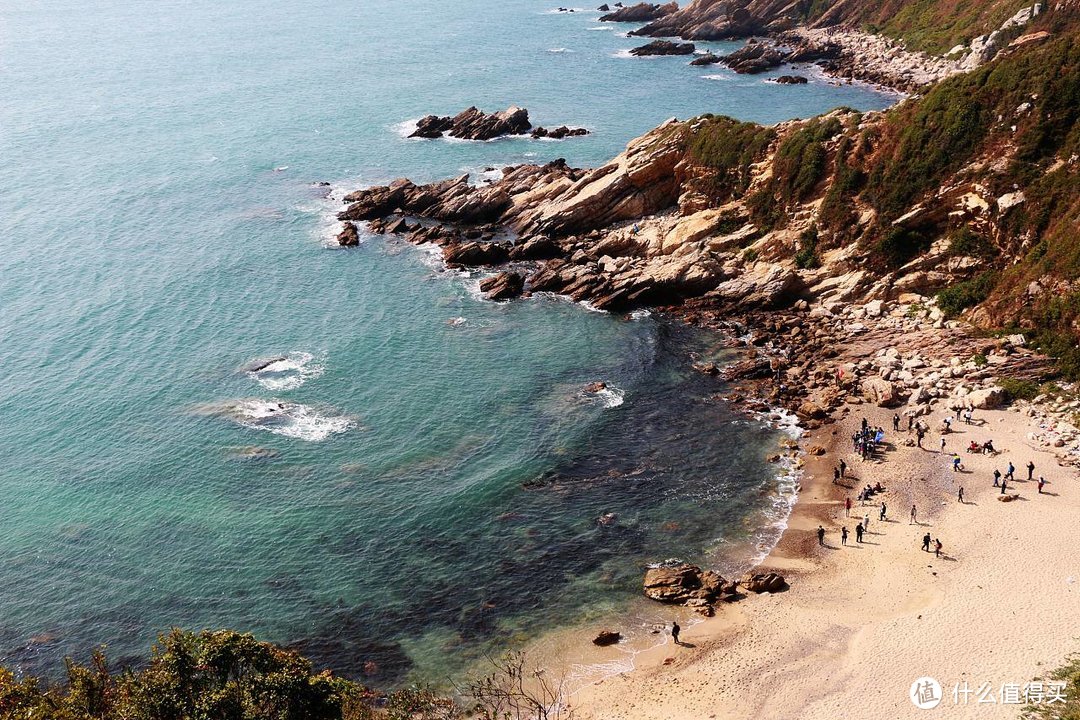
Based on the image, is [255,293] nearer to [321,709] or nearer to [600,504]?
[600,504]

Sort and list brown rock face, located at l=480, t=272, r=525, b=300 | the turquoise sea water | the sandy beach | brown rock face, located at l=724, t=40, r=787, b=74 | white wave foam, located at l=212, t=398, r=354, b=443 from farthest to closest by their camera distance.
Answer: brown rock face, located at l=724, t=40, r=787, b=74 → brown rock face, located at l=480, t=272, r=525, b=300 → white wave foam, located at l=212, t=398, r=354, b=443 → the turquoise sea water → the sandy beach

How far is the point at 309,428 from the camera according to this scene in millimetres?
59125

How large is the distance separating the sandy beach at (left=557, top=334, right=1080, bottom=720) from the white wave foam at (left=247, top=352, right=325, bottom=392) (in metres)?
35.1

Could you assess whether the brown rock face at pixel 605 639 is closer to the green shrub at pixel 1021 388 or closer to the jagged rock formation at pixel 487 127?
the green shrub at pixel 1021 388

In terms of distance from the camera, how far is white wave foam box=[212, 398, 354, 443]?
58.8 metres

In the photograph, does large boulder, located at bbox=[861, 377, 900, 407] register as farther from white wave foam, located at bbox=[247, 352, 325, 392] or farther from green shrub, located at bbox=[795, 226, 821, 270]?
white wave foam, located at bbox=[247, 352, 325, 392]

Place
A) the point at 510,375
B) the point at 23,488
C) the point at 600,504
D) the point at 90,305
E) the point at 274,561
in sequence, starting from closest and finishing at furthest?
the point at 274,561, the point at 600,504, the point at 23,488, the point at 510,375, the point at 90,305

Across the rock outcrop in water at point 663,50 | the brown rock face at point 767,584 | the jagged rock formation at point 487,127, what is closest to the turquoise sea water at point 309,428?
the brown rock face at point 767,584

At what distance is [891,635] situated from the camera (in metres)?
39.9

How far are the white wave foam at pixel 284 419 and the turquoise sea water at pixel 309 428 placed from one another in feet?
0.74

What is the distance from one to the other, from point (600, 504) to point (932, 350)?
2812cm

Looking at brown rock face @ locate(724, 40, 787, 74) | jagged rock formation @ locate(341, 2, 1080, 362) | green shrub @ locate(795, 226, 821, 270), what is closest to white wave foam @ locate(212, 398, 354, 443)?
jagged rock formation @ locate(341, 2, 1080, 362)

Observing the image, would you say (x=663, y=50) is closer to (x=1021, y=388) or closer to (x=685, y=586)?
(x=1021, y=388)

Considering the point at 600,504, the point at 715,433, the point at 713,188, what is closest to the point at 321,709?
the point at 600,504
